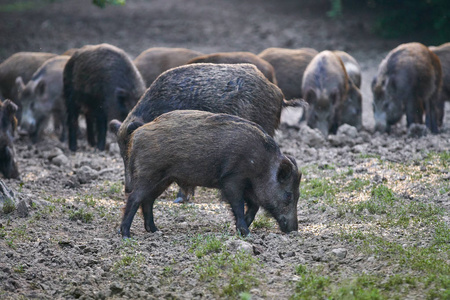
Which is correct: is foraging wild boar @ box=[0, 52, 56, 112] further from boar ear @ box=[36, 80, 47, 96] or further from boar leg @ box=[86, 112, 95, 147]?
boar leg @ box=[86, 112, 95, 147]

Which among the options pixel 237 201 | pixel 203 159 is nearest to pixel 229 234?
pixel 237 201

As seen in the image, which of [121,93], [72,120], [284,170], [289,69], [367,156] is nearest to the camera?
[284,170]

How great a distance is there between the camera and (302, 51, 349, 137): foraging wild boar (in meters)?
11.1

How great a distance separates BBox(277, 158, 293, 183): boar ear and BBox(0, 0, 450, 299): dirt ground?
0.52m

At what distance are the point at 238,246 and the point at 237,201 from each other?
0.62m

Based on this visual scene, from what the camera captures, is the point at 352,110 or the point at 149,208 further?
the point at 352,110

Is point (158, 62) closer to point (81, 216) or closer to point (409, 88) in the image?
point (409, 88)

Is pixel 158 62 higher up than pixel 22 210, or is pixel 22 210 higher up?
pixel 22 210

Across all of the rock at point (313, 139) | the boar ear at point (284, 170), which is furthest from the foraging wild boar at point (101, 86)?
the boar ear at point (284, 170)

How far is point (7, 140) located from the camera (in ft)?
27.5

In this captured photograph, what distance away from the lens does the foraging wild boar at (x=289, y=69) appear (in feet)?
40.8

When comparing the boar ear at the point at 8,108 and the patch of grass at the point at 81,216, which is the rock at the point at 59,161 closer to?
the boar ear at the point at 8,108

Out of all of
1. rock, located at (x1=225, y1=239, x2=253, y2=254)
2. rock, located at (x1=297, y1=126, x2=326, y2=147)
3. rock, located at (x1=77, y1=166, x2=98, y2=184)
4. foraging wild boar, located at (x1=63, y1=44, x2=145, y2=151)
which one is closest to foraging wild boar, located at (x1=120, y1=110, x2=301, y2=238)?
rock, located at (x1=225, y1=239, x2=253, y2=254)

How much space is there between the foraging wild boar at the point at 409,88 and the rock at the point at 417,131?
645 mm
